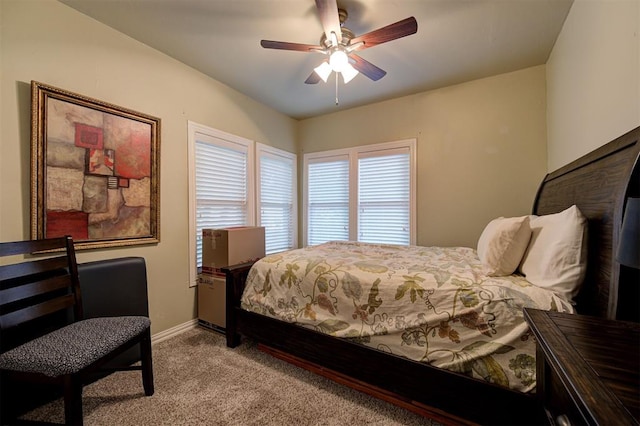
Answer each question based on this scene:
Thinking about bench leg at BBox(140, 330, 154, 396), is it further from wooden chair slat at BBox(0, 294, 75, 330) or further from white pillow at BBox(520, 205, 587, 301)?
white pillow at BBox(520, 205, 587, 301)

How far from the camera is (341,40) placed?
181cm

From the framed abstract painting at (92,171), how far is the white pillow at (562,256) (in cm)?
277

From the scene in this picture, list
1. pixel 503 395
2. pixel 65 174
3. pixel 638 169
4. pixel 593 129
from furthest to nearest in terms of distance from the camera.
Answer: pixel 65 174
pixel 593 129
pixel 503 395
pixel 638 169

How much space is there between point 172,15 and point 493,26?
2460 mm

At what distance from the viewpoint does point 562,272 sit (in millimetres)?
1211

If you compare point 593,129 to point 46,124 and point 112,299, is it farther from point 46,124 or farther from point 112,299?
point 46,124

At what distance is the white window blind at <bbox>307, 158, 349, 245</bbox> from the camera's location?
3717 mm

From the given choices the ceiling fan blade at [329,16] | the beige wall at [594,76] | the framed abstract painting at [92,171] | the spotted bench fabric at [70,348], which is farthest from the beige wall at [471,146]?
the spotted bench fabric at [70,348]

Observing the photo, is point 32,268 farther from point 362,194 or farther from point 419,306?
point 362,194

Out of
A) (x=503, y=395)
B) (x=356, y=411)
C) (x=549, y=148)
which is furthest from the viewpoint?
(x=549, y=148)

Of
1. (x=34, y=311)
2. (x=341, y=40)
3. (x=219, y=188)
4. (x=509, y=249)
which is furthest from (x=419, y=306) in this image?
(x=219, y=188)

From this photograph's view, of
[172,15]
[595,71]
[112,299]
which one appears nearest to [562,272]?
[595,71]

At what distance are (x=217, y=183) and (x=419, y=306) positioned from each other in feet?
7.86

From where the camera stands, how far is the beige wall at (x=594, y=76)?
1221mm
